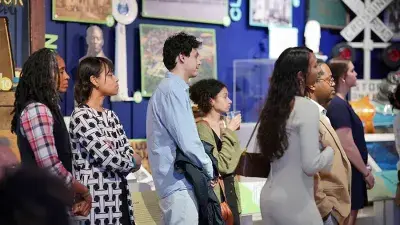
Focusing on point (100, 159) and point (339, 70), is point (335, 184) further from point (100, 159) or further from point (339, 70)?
point (339, 70)

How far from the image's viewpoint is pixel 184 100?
2.99m

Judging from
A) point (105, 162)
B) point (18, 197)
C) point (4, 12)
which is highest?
point (4, 12)

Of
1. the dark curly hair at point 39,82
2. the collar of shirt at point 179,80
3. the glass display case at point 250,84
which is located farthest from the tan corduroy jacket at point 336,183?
the glass display case at point 250,84

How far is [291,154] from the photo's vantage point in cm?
281

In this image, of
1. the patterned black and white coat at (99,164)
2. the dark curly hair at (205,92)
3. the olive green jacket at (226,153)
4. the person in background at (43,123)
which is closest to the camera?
the person in background at (43,123)

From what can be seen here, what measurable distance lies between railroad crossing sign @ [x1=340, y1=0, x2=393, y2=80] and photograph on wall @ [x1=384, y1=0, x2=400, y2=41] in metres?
0.12

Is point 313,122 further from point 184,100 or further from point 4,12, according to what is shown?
point 4,12

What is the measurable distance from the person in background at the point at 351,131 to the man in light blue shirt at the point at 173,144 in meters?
1.27

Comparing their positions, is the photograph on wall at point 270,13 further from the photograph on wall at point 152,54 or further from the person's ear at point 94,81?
the person's ear at point 94,81

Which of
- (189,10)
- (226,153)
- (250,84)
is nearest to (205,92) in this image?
(226,153)

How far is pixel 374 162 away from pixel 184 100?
10.5 ft

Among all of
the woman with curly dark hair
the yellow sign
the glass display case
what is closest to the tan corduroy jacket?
the woman with curly dark hair

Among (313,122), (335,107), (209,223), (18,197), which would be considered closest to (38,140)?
(209,223)

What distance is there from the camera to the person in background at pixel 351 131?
13.3ft
